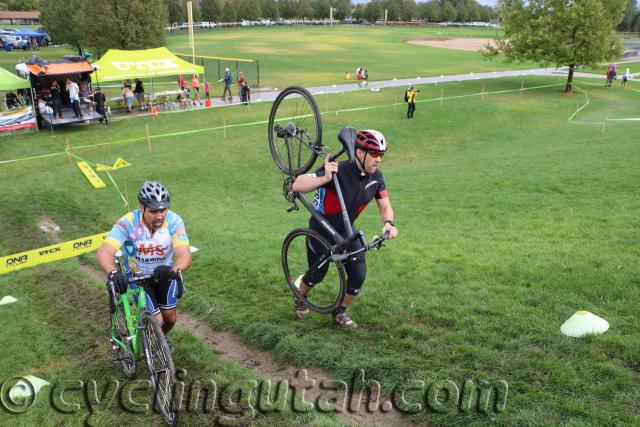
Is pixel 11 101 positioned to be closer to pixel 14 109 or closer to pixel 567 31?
pixel 14 109

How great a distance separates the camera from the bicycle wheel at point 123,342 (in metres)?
6.13

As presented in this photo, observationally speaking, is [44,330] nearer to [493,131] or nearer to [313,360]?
[313,360]

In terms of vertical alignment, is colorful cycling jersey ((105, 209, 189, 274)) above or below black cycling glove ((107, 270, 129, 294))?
above

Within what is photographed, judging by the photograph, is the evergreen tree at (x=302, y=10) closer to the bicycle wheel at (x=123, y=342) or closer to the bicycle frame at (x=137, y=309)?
the bicycle wheel at (x=123, y=342)

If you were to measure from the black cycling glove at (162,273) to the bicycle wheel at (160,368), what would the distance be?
18.2 inches

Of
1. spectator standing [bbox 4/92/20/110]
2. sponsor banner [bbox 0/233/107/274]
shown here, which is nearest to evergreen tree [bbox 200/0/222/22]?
spectator standing [bbox 4/92/20/110]

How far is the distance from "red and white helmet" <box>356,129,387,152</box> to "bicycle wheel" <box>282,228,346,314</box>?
4.39 ft

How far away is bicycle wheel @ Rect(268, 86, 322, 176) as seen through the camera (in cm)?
696

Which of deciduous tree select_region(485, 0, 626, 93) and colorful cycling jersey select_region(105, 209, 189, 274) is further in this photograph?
deciduous tree select_region(485, 0, 626, 93)

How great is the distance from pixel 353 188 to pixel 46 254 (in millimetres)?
9134

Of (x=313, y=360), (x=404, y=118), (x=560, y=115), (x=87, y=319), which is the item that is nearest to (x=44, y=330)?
(x=87, y=319)

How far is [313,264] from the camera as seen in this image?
22.8ft

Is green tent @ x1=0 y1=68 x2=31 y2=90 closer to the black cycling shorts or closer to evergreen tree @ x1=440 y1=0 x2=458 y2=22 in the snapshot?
the black cycling shorts

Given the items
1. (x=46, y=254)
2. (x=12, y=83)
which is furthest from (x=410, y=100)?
(x=46, y=254)
